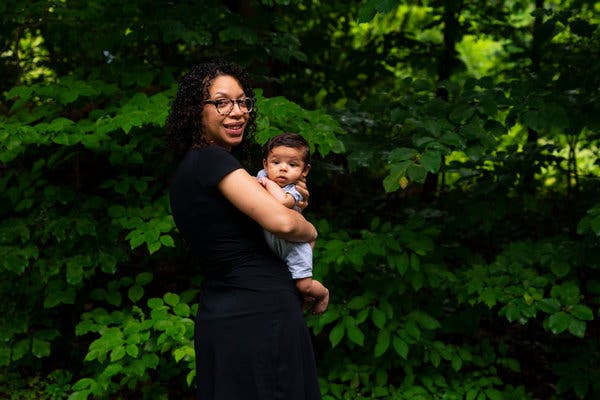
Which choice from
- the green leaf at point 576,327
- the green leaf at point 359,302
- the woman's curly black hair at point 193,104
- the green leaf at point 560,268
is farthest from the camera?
the green leaf at point 359,302

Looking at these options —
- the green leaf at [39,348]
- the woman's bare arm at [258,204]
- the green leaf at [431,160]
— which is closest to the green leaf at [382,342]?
the green leaf at [431,160]

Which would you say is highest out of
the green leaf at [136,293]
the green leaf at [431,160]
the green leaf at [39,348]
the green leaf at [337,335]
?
the green leaf at [431,160]

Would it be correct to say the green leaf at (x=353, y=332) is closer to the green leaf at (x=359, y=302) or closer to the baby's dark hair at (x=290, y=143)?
the green leaf at (x=359, y=302)

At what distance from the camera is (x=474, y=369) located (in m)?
4.64

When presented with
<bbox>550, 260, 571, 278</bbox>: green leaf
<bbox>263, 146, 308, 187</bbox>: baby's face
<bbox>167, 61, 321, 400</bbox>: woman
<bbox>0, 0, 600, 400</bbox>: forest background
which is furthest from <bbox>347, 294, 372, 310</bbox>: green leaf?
<bbox>263, 146, 308, 187</bbox>: baby's face

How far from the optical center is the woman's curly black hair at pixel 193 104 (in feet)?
7.20

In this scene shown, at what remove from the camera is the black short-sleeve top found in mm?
2035

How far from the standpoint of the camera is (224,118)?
215 cm

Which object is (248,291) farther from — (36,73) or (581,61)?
(36,73)

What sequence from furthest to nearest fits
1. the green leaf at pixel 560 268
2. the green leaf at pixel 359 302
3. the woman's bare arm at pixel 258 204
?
the green leaf at pixel 359 302 < the green leaf at pixel 560 268 < the woman's bare arm at pixel 258 204

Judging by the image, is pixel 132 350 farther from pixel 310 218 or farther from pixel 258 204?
pixel 258 204

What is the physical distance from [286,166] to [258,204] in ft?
1.15

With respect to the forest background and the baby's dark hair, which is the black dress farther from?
the forest background

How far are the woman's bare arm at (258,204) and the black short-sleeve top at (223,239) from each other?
4 cm
